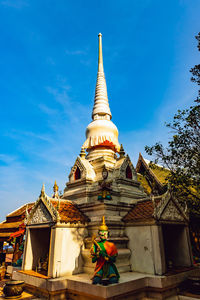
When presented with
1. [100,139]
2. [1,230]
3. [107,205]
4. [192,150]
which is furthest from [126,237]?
[1,230]

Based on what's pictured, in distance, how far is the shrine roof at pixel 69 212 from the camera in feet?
33.4

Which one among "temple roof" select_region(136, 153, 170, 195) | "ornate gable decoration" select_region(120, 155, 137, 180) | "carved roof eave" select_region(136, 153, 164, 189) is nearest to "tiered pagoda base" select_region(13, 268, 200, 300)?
"ornate gable decoration" select_region(120, 155, 137, 180)

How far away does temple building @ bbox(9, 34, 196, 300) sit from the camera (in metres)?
8.42

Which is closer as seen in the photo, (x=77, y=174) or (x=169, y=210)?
(x=169, y=210)

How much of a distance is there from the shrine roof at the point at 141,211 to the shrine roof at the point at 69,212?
7.49ft

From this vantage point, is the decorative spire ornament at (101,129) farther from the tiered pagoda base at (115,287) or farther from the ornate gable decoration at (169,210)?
the tiered pagoda base at (115,287)

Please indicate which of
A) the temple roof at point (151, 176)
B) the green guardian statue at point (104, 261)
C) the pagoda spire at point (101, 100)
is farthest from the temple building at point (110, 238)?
the temple roof at point (151, 176)

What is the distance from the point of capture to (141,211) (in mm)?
11000

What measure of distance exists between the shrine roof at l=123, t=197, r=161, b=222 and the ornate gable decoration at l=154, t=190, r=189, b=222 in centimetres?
37

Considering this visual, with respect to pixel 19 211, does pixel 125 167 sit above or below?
above

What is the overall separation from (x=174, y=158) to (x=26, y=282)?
411 inches

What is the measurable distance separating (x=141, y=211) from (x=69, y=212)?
12.3ft

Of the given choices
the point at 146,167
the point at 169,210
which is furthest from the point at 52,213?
the point at 146,167

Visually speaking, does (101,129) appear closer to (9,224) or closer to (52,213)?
(52,213)
